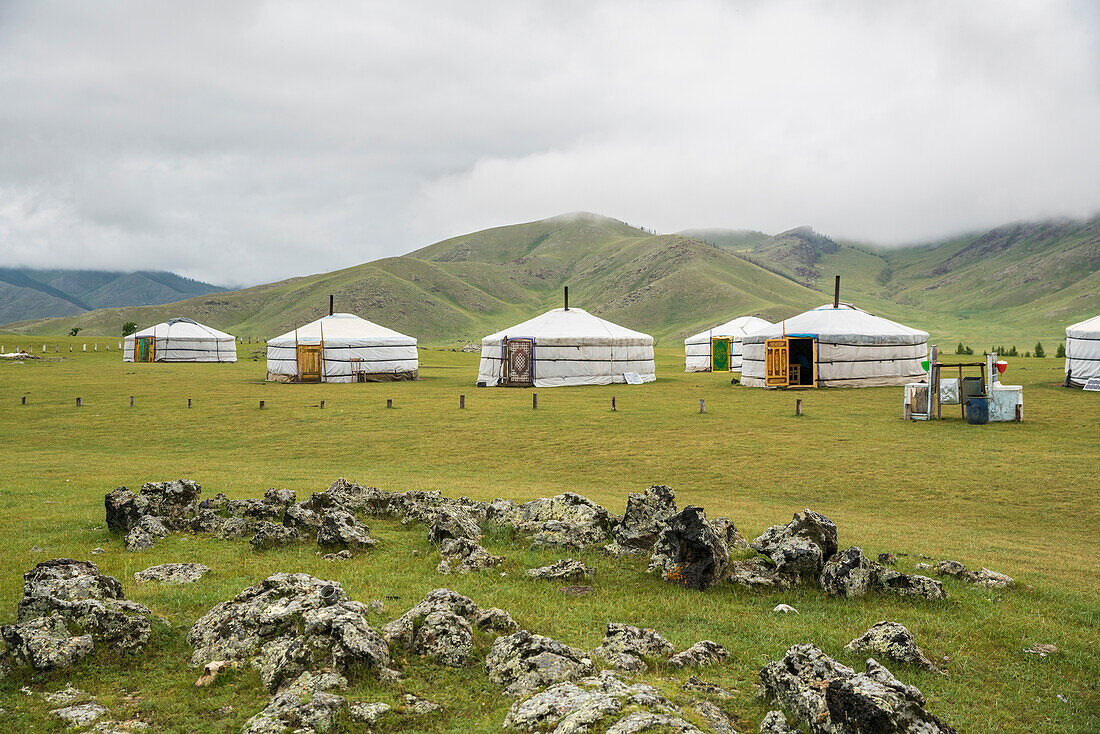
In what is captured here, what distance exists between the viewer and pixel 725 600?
582 cm

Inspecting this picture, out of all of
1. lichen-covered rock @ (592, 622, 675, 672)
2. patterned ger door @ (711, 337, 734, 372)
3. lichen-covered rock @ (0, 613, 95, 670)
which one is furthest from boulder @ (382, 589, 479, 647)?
patterned ger door @ (711, 337, 734, 372)

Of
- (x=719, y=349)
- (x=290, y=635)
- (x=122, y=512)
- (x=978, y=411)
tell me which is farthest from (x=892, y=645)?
(x=719, y=349)

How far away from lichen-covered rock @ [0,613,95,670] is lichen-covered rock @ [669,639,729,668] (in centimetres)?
374

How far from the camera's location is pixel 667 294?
419ft

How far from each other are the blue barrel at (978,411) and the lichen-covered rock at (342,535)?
1522 cm

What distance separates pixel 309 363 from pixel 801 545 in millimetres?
30576

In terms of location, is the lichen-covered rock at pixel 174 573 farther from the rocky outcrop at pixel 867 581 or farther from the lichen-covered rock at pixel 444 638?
the rocky outcrop at pixel 867 581

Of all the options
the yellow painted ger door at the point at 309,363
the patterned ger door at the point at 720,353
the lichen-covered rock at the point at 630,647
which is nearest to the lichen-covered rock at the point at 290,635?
the lichen-covered rock at the point at 630,647

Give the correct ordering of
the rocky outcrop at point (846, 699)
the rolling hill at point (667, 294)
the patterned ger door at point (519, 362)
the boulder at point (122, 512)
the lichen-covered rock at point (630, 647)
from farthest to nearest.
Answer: the rolling hill at point (667, 294), the patterned ger door at point (519, 362), the boulder at point (122, 512), the lichen-covered rock at point (630, 647), the rocky outcrop at point (846, 699)

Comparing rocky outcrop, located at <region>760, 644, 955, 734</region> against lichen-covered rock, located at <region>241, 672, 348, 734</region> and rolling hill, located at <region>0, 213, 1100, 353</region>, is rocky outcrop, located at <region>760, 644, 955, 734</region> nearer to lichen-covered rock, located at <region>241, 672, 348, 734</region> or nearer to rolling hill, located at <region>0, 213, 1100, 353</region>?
lichen-covered rock, located at <region>241, 672, 348, 734</region>

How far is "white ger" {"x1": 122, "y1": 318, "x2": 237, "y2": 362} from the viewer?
49625 mm

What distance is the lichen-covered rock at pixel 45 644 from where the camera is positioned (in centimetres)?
425

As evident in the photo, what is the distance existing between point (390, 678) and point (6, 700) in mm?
A: 2120

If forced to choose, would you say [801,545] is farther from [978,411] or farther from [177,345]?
[177,345]
